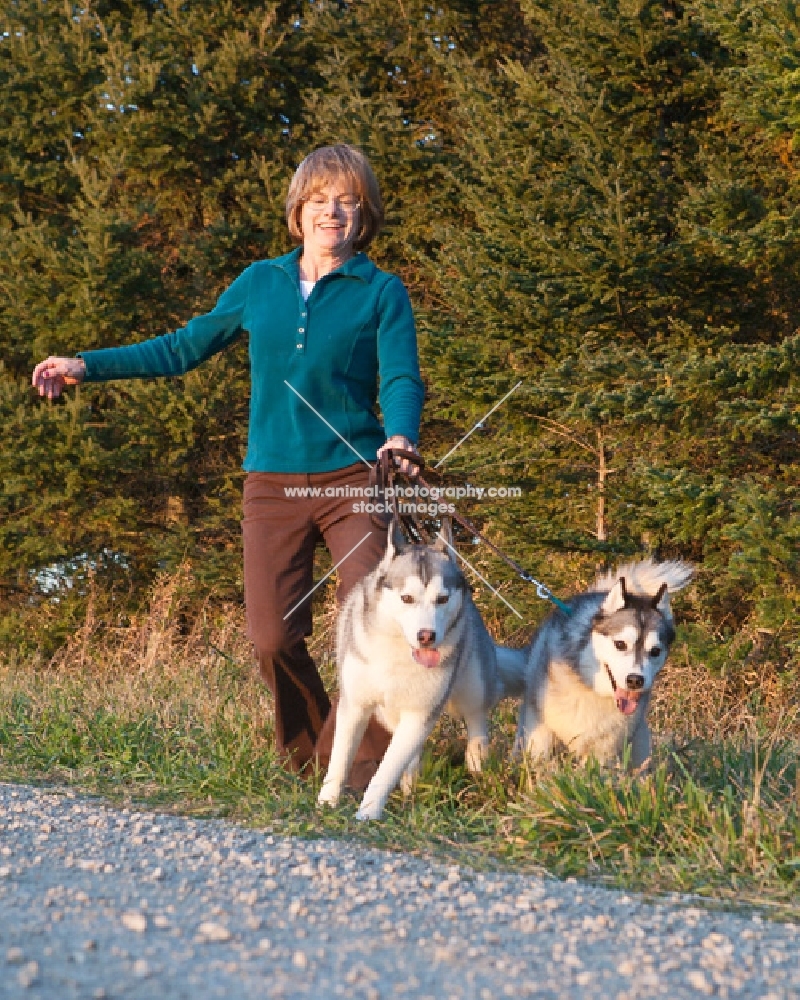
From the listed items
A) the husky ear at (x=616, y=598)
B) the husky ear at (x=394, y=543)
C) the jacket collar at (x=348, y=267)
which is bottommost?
the husky ear at (x=616, y=598)

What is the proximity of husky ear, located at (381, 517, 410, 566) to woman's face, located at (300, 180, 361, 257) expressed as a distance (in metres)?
1.24

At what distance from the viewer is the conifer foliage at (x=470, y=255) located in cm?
813

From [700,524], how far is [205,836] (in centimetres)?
487

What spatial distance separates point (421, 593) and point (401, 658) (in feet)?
0.93

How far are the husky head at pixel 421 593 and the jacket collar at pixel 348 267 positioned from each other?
1108 mm

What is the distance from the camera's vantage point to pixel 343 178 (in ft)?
16.3

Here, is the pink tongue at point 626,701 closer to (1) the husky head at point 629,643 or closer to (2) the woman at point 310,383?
(1) the husky head at point 629,643

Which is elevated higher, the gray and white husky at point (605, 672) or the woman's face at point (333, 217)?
the woman's face at point (333, 217)

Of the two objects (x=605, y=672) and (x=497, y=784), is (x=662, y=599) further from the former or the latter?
(x=497, y=784)

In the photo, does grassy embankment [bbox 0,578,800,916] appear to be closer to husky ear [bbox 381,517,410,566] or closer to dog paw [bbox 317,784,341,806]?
dog paw [bbox 317,784,341,806]

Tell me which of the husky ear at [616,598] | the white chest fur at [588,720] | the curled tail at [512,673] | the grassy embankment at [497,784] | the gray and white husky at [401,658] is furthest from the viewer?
the curled tail at [512,673]

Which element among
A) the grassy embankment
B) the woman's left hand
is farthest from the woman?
the grassy embankment

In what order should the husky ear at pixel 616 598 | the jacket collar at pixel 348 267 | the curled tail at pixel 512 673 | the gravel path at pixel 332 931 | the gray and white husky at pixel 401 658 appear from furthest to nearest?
the curled tail at pixel 512 673
the jacket collar at pixel 348 267
the husky ear at pixel 616 598
the gray and white husky at pixel 401 658
the gravel path at pixel 332 931

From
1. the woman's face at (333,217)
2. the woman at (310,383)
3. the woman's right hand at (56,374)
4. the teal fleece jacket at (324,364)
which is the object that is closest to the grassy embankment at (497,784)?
the woman at (310,383)
